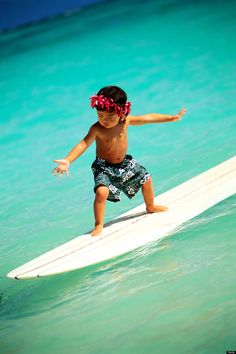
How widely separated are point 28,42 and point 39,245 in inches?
524

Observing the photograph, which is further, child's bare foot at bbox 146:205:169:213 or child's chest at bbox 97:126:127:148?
child's bare foot at bbox 146:205:169:213

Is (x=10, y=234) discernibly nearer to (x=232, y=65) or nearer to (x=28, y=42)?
(x=232, y=65)

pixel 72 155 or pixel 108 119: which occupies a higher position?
pixel 108 119

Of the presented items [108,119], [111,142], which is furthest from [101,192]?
[108,119]

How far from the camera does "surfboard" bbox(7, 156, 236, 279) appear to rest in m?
4.02

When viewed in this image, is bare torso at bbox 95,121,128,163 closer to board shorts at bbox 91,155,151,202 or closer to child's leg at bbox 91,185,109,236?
board shorts at bbox 91,155,151,202

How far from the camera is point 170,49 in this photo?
11.5m

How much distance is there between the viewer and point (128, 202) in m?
5.19

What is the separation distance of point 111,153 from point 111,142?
0.07m

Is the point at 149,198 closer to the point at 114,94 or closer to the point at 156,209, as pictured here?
the point at 156,209

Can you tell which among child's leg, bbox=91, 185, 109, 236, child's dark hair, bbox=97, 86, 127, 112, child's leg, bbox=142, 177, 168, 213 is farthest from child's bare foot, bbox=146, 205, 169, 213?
child's dark hair, bbox=97, 86, 127, 112

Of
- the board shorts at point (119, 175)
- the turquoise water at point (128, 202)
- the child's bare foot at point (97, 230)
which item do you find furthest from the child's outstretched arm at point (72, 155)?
the turquoise water at point (128, 202)

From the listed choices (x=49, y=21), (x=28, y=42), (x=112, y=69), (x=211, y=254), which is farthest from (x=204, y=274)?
(x=49, y=21)

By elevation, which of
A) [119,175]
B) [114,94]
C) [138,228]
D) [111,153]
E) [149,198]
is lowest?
[138,228]
